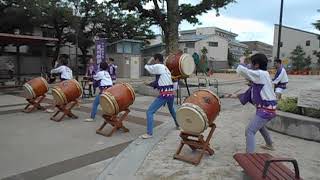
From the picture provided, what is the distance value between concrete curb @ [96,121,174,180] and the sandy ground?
0.38ft

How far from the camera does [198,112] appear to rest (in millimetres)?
5758

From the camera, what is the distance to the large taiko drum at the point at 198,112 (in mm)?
5777

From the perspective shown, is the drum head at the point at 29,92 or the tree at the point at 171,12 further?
the tree at the point at 171,12

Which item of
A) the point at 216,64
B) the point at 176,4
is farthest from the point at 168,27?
the point at 216,64

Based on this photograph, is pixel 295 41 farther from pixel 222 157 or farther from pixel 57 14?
pixel 222 157

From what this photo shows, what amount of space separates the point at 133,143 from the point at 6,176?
252 centimetres

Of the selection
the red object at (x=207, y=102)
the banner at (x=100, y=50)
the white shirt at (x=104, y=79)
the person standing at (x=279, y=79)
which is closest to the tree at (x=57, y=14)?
the banner at (x=100, y=50)

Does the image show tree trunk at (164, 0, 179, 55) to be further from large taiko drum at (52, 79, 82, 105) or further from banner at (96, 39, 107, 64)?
large taiko drum at (52, 79, 82, 105)

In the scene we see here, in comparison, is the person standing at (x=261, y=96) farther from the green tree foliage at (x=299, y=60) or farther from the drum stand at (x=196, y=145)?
the green tree foliage at (x=299, y=60)

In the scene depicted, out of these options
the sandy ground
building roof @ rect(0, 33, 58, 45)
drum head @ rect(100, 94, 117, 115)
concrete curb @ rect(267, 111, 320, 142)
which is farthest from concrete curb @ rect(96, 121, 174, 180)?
building roof @ rect(0, 33, 58, 45)

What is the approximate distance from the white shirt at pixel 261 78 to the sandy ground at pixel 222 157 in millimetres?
1152

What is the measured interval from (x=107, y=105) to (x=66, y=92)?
2104 mm

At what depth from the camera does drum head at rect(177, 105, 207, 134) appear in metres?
5.77

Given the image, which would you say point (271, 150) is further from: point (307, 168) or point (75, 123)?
point (75, 123)
